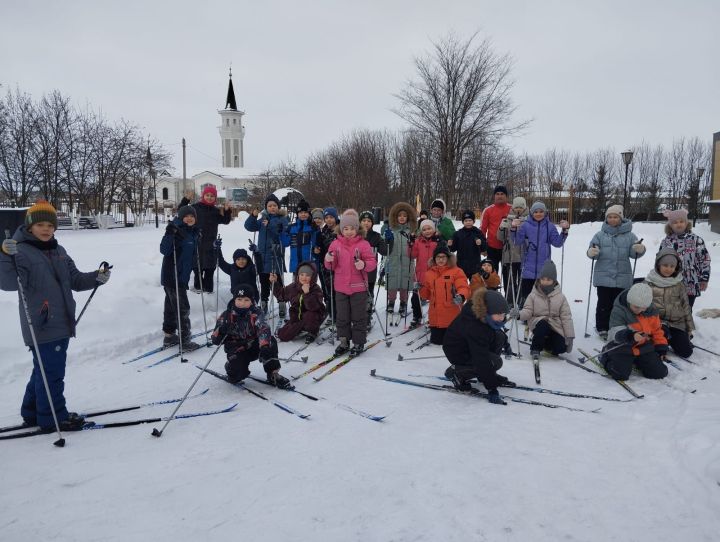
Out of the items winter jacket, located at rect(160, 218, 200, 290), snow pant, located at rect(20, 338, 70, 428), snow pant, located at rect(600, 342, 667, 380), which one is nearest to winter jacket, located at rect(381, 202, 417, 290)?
winter jacket, located at rect(160, 218, 200, 290)

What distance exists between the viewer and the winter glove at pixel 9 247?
3.38m

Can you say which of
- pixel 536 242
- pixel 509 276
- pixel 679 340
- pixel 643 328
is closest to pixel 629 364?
pixel 643 328

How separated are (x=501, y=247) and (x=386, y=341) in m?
2.57

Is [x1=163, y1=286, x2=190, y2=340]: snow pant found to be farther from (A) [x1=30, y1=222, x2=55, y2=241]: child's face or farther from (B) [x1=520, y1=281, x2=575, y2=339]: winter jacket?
(B) [x1=520, y1=281, x2=575, y2=339]: winter jacket

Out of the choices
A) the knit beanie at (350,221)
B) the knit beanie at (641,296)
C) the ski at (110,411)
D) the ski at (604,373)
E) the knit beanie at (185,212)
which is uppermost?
the knit beanie at (185,212)

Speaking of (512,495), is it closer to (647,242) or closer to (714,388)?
(714,388)

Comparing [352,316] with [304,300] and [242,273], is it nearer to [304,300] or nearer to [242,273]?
[304,300]

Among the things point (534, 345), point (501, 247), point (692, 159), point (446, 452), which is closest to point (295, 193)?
point (501, 247)

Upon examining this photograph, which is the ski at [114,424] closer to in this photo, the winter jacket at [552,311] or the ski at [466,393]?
the ski at [466,393]

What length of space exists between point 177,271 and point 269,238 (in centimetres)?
184

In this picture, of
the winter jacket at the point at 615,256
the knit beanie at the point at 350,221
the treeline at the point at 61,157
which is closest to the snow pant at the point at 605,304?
the winter jacket at the point at 615,256

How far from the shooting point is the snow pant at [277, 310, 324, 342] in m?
6.57

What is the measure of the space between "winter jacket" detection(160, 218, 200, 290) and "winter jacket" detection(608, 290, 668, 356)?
5247mm

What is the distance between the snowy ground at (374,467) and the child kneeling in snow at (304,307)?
164cm
